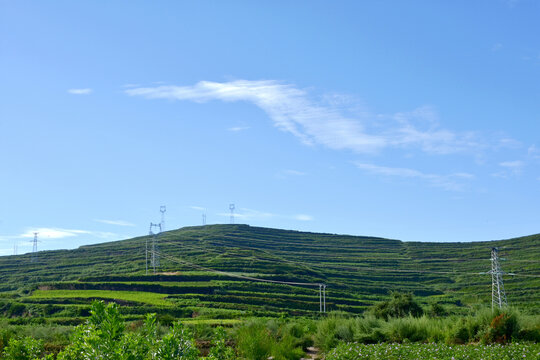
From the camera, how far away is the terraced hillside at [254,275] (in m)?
55.4

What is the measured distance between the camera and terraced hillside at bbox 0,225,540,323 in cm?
5538

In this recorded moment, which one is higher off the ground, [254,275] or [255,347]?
[254,275]

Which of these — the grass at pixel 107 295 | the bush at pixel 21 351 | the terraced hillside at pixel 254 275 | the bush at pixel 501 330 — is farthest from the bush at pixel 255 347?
the grass at pixel 107 295

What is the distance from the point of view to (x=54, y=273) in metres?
87.5

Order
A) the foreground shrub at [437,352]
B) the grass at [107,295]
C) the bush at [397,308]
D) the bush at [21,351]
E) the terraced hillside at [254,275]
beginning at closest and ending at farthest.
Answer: the bush at [21,351], the foreground shrub at [437,352], the bush at [397,308], the grass at [107,295], the terraced hillside at [254,275]

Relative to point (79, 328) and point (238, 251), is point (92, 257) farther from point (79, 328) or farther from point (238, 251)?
point (79, 328)

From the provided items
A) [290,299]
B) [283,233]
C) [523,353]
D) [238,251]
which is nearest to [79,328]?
[523,353]

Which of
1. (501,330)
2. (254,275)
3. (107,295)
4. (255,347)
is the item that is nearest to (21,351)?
(255,347)

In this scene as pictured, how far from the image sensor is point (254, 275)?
73750mm

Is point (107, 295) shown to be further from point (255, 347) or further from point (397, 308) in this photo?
point (255, 347)

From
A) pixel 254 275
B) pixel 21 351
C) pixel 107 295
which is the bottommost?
pixel 107 295

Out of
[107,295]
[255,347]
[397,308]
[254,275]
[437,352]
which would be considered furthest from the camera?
[254,275]

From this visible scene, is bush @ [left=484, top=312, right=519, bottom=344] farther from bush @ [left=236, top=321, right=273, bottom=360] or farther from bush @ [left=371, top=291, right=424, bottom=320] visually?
bush @ [left=371, top=291, right=424, bottom=320]

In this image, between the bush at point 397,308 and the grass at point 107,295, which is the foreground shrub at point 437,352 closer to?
the bush at point 397,308
